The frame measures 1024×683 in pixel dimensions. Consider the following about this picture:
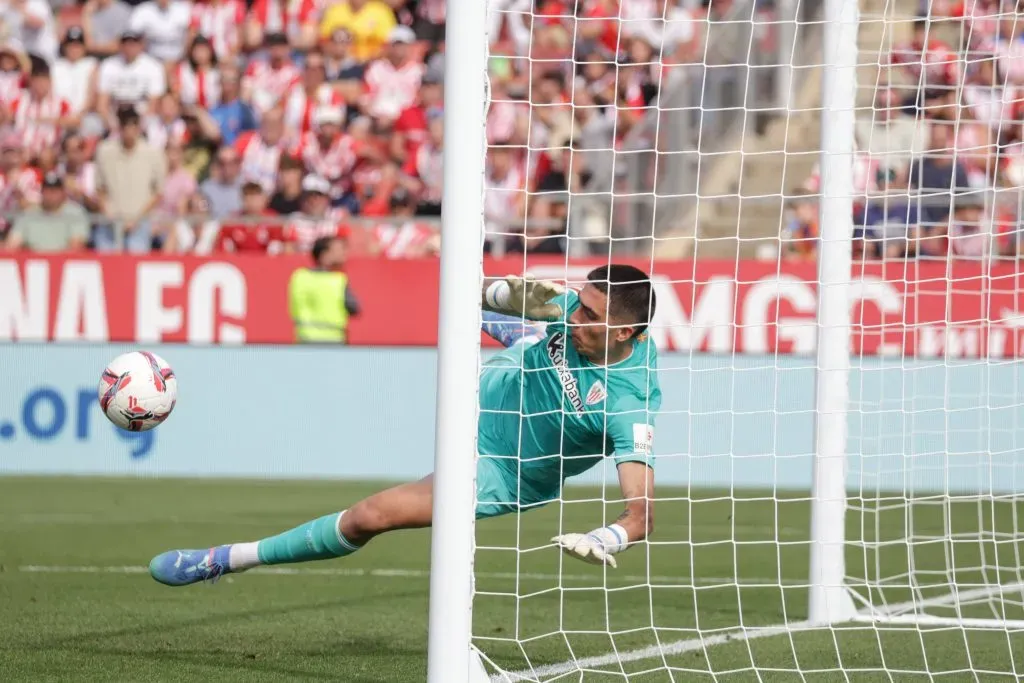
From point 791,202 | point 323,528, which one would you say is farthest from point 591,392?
point 791,202

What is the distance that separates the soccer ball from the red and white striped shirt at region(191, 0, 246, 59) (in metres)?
10.2

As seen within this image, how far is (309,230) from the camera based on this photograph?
42.8ft

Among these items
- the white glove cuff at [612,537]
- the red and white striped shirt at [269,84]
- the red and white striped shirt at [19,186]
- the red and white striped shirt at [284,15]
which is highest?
the red and white striped shirt at [284,15]

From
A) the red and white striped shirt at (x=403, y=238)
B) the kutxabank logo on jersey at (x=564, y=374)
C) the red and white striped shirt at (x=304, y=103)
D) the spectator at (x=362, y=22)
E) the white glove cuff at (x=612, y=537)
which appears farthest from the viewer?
the spectator at (x=362, y=22)

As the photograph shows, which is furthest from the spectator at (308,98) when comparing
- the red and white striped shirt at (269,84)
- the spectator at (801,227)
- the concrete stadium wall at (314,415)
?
the spectator at (801,227)

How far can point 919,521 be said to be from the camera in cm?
1093

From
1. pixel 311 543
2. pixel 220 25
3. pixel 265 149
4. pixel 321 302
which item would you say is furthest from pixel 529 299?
pixel 220 25

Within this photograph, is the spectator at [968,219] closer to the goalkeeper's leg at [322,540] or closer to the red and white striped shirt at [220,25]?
the red and white striped shirt at [220,25]

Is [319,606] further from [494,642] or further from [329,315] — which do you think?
[329,315]

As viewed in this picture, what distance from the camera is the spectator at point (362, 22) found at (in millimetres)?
15969

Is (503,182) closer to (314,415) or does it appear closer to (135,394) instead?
(314,415)

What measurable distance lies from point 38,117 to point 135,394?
10.0 metres

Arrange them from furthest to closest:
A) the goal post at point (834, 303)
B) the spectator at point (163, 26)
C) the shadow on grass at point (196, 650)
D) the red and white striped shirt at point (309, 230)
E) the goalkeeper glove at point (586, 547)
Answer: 1. the spectator at point (163, 26)
2. the red and white striped shirt at point (309, 230)
3. the goal post at point (834, 303)
4. the shadow on grass at point (196, 650)
5. the goalkeeper glove at point (586, 547)

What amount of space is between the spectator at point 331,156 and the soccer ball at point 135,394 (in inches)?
Answer: 345
